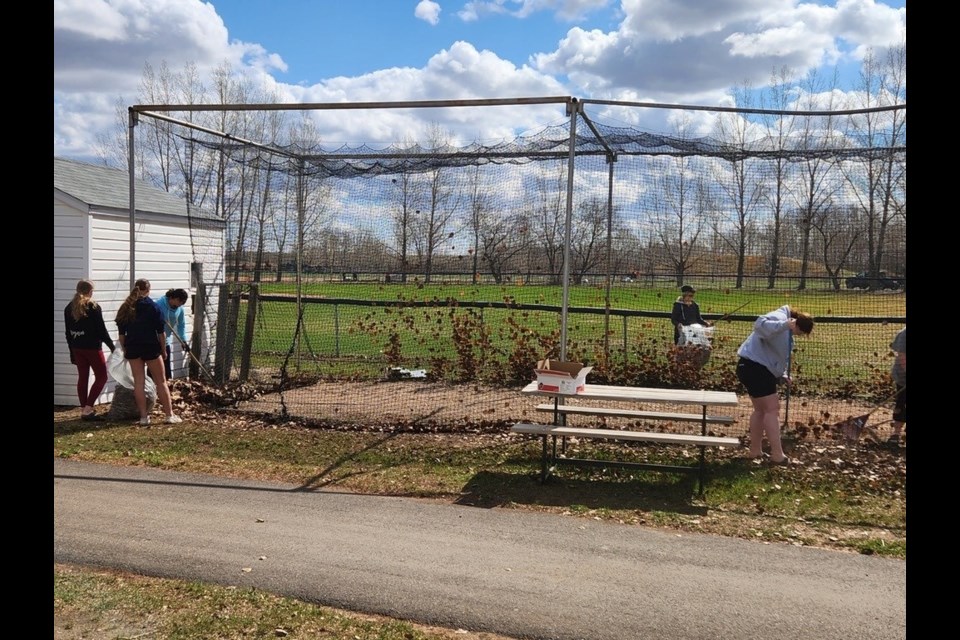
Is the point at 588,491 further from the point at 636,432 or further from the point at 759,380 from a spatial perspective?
the point at 759,380

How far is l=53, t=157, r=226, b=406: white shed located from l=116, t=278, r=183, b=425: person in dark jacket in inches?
32.8

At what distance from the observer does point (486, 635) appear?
428 centimetres

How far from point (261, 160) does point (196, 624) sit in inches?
305

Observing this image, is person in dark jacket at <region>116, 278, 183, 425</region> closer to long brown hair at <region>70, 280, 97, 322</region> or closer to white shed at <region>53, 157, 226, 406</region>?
long brown hair at <region>70, 280, 97, 322</region>

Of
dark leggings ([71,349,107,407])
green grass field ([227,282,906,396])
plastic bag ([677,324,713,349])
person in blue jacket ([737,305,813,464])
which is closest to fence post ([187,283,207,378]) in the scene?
green grass field ([227,282,906,396])

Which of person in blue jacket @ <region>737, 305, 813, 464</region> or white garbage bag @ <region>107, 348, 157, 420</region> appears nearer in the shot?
person in blue jacket @ <region>737, 305, 813, 464</region>

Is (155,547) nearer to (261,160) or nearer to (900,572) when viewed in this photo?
(900,572)

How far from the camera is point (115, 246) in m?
11.1

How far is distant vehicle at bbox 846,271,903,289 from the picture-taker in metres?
9.11

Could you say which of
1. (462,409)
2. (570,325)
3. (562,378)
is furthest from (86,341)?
(570,325)

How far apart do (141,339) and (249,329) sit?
2.40m

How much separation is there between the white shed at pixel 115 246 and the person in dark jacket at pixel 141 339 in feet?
2.73

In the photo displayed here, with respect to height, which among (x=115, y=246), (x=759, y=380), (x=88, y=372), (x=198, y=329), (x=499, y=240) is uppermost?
Answer: (x=499, y=240)

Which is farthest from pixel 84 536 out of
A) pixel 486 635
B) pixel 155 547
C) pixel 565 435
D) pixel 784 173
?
pixel 784 173
